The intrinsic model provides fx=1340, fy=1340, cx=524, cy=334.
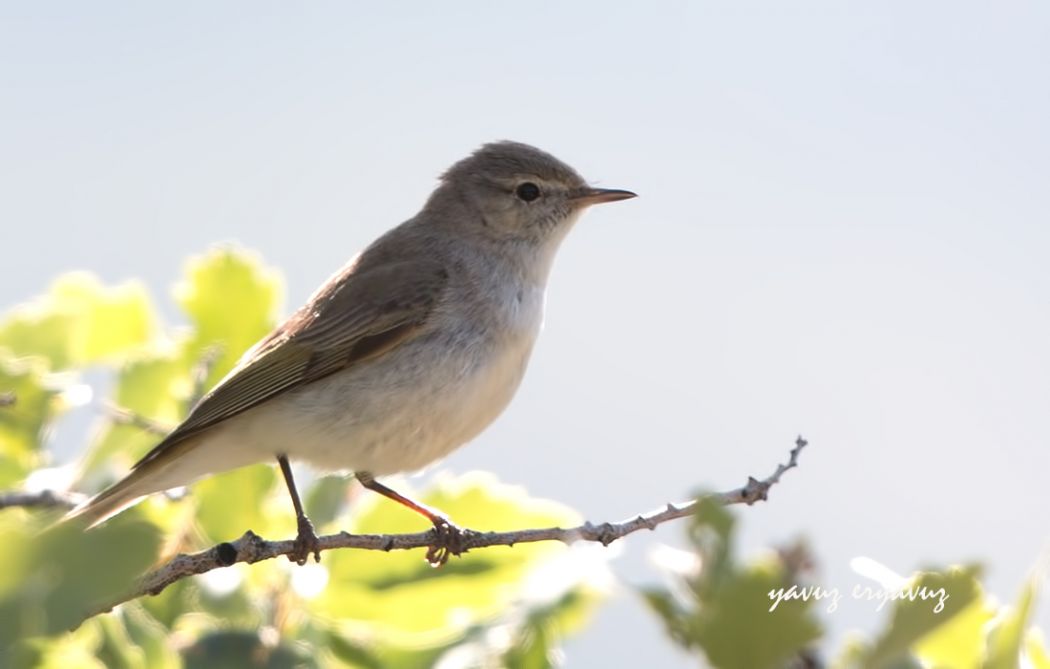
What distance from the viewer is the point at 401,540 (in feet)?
8.87

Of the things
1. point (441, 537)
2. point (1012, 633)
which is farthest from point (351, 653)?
point (1012, 633)

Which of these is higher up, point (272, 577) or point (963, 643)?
point (272, 577)

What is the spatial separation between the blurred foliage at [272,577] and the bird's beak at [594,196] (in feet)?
5.81

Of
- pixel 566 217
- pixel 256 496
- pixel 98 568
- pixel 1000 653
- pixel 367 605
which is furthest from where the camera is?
pixel 566 217

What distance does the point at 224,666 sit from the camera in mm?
2006

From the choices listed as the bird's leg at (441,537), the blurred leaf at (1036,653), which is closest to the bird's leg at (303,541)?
the bird's leg at (441,537)

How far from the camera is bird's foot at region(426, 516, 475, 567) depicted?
3.23 metres

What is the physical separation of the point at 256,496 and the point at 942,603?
7.10 feet

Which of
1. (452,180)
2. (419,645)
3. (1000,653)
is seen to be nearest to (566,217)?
(452,180)

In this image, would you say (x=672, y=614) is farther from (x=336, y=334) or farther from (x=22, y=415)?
(x=336, y=334)

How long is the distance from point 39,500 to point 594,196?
261cm

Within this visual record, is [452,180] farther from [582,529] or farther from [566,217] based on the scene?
[582,529]

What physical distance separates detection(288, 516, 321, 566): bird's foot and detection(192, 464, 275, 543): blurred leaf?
0.32 feet

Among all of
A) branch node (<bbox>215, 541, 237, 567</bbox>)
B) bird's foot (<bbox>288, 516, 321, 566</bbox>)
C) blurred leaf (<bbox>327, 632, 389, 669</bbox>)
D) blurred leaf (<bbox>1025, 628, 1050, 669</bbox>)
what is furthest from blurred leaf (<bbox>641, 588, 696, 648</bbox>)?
bird's foot (<bbox>288, 516, 321, 566</bbox>)
